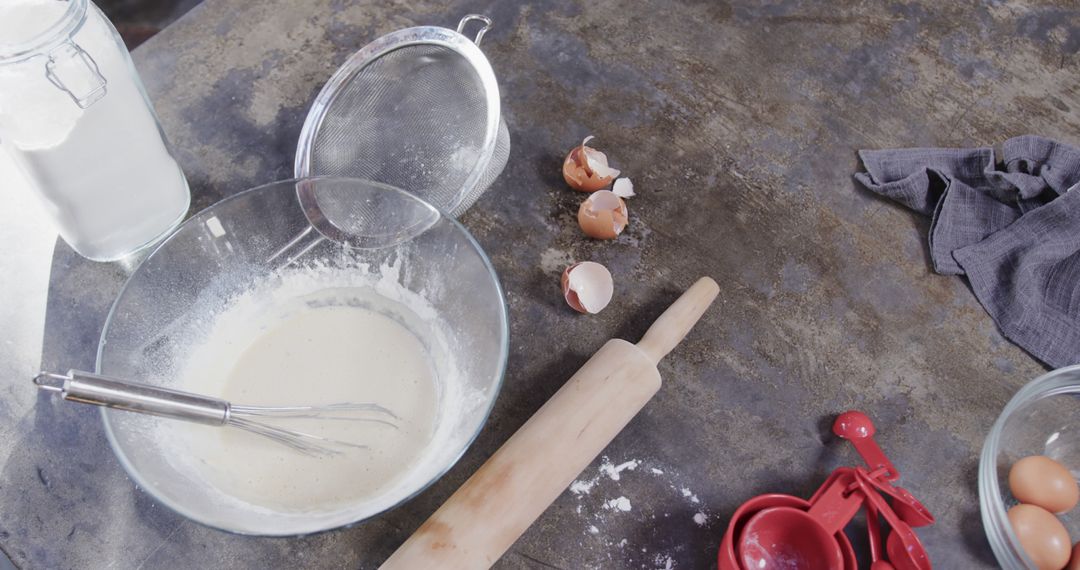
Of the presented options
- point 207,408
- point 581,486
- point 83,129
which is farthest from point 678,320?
point 83,129

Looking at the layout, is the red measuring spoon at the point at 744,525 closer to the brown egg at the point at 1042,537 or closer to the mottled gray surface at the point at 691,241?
the mottled gray surface at the point at 691,241

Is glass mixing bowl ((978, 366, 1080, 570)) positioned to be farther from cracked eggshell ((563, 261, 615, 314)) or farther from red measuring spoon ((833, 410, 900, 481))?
cracked eggshell ((563, 261, 615, 314))

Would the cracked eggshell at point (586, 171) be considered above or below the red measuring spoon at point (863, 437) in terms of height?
above

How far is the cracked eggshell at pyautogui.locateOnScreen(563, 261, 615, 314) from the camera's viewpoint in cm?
128

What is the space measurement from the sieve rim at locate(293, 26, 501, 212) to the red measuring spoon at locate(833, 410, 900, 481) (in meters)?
0.68

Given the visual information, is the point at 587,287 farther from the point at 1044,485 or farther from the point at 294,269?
the point at 1044,485

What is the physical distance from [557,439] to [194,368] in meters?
0.54

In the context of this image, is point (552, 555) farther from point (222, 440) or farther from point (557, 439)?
point (222, 440)

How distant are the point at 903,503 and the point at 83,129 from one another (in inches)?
47.9

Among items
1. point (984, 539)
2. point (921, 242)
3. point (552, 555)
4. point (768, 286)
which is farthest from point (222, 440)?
point (921, 242)

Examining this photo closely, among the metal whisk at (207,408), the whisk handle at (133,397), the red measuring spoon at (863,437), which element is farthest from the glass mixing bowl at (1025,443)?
the whisk handle at (133,397)

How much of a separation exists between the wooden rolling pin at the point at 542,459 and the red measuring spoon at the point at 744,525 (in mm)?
193

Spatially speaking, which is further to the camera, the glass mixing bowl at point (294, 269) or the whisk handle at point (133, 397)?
the glass mixing bowl at point (294, 269)

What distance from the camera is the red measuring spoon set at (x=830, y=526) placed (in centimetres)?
103
